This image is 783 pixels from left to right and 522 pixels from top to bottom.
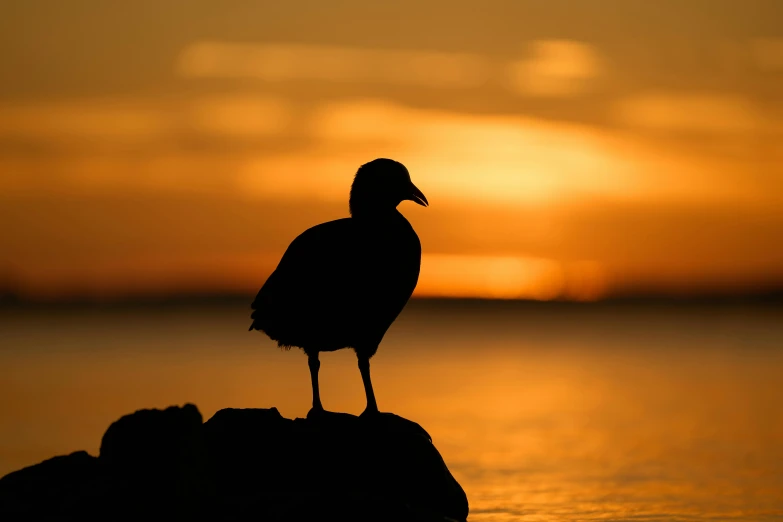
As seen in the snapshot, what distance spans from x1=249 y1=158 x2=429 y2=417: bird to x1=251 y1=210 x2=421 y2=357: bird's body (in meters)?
0.01

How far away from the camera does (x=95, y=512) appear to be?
10945 millimetres

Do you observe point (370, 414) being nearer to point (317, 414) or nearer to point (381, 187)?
point (317, 414)

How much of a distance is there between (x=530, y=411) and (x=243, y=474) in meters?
28.8

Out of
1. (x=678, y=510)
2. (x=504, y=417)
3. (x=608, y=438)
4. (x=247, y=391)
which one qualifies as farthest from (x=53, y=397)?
(x=678, y=510)

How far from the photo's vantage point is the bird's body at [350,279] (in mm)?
14344

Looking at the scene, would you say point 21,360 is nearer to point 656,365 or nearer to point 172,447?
point 656,365

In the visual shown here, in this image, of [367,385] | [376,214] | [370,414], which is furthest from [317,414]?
[376,214]

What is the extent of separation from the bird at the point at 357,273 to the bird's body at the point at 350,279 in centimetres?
1

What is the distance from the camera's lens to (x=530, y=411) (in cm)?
4041

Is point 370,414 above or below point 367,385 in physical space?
below

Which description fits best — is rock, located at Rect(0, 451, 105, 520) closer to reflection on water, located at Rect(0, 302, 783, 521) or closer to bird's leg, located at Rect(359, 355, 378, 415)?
bird's leg, located at Rect(359, 355, 378, 415)

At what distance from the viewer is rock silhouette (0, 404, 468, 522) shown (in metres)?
10.9

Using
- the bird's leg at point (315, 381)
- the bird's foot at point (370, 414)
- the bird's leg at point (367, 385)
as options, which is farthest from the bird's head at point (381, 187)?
the bird's foot at point (370, 414)

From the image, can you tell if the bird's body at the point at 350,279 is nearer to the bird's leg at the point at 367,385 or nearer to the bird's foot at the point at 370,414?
the bird's leg at the point at 367,385
